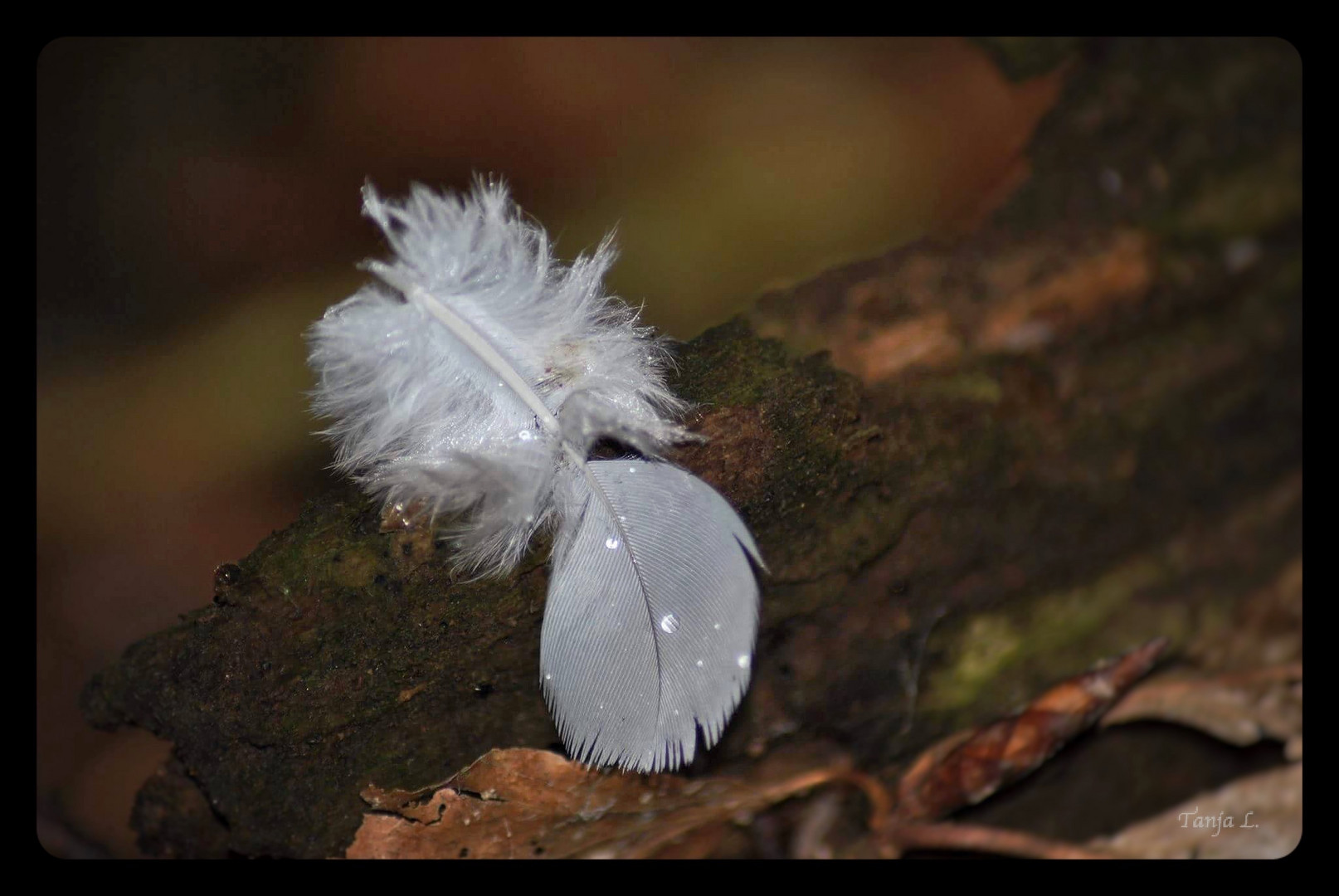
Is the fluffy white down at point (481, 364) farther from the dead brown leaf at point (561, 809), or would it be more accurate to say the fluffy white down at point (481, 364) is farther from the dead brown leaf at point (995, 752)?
the dead brown leaf at point (995, 752)

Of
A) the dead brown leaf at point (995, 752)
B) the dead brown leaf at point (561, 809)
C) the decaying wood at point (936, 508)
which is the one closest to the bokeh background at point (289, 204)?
the decaying wood at point (936, 508)

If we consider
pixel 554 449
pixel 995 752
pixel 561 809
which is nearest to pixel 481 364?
pixel 554 449

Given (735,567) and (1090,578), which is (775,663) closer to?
(735,567)

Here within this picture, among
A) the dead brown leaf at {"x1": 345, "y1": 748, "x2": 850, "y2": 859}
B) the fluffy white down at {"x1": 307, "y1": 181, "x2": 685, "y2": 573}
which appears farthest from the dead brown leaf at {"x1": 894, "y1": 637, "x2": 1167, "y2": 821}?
the fluffy white down at {"x1": 307, "y1": 181, "x2": 685, "y2": 573}

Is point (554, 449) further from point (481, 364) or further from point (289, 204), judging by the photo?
point (289, 204)

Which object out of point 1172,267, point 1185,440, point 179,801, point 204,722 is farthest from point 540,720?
point 1172,267

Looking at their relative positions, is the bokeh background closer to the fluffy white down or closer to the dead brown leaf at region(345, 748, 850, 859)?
the fluffy white down
